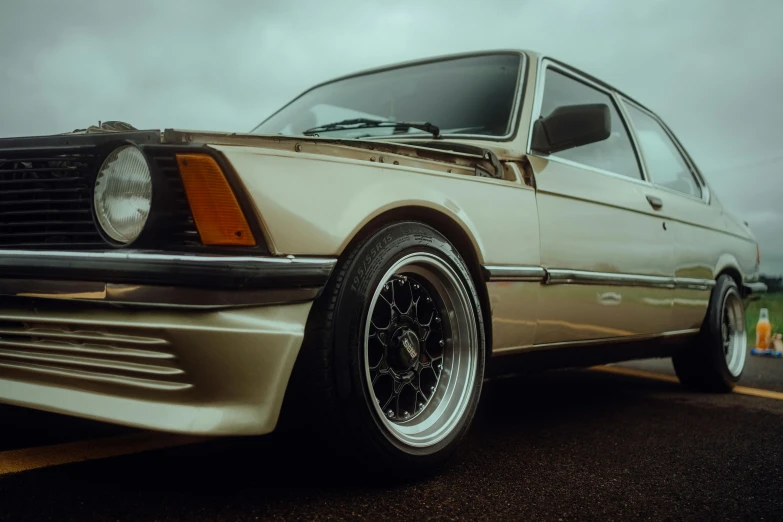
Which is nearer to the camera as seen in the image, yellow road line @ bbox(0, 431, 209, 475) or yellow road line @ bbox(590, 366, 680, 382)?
yellow road line @ bbox(0, 431, 209, 475)

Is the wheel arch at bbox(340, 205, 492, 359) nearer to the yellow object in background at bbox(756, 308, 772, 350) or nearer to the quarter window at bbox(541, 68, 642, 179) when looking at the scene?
the quarter window at bbox(541, 68, 642, 179)

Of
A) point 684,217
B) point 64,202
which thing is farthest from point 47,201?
point 684,217

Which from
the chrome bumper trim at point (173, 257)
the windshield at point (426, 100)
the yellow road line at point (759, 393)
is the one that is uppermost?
the windshield at point (426, 100)

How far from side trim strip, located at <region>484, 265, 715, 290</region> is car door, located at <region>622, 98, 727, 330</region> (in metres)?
0.08

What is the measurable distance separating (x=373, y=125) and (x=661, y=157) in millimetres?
2098

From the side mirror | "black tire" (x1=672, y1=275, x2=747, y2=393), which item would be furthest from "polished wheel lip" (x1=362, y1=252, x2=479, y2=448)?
"black tire" (x1=672, y1=275, x2=747, y2=393)

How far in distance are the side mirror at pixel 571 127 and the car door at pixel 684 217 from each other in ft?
3.55

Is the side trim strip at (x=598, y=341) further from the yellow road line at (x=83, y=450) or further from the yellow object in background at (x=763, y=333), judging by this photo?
the yellow object in background at (x=763, y=333)

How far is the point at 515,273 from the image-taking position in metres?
2.62

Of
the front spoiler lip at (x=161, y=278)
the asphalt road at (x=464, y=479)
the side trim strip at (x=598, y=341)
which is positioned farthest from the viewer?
the side trim strip at (x=598, y=341)

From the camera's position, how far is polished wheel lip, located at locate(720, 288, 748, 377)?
15.0 ft

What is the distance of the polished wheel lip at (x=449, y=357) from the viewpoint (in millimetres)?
2188

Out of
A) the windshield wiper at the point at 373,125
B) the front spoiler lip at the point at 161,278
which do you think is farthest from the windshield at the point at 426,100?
the front spoiler lip at the point at 161,278

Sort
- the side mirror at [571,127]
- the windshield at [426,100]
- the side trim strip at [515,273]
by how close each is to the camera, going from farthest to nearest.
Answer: the windshield at [426,100] < the side mirror at [571,127] < the side trim strip at [515,273]
